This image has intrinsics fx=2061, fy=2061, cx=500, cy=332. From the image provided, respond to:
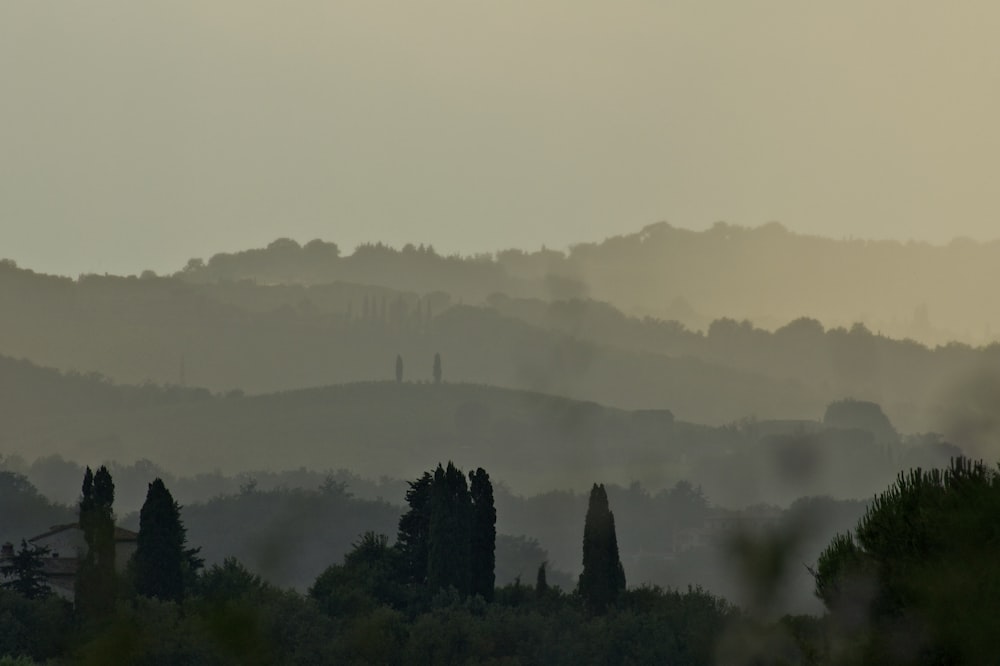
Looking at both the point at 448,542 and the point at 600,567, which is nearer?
the point at 600,567

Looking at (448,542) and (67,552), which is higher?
(67,552)

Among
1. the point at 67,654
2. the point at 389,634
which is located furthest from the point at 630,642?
the point at 67,654

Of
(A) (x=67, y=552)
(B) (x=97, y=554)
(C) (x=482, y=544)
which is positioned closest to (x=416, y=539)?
(C) (x=482, y=544)

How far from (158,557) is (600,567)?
19555mm

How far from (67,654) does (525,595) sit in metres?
27.5

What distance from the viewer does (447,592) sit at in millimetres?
90938

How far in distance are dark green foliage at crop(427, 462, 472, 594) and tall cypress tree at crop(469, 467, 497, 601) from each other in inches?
42.4

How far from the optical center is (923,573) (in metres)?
44.6

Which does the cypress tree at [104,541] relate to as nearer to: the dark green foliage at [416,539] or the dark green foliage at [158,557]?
the dark green foliage at [158,557]

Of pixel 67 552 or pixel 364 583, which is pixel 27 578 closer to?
pixel 364 583

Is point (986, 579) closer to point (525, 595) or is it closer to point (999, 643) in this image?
point (999, 643)

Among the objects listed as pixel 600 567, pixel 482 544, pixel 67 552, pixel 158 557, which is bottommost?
pixel 600 567

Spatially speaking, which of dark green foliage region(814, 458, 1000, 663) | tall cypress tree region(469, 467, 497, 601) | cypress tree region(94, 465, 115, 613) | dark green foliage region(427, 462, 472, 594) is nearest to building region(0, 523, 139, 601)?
cypress tree region(94, 465, 115, 613)

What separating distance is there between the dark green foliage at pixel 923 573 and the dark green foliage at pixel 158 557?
151 feet
